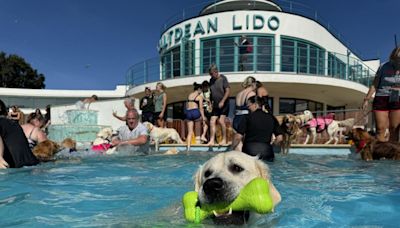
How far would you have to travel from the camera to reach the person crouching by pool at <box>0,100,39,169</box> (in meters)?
5.42

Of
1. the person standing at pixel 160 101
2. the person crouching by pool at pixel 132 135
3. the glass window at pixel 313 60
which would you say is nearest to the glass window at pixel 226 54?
Answer: the glass window at pixel 313 60

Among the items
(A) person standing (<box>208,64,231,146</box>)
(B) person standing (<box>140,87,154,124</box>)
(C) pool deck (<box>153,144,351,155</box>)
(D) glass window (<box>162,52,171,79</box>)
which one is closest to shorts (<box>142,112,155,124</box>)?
(B) person standing (<box>140,87,154,124</box>)

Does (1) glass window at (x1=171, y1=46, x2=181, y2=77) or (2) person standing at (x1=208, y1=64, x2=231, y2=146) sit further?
(1) glass window at (x1=171, y1=46, x2=181, y2=77)

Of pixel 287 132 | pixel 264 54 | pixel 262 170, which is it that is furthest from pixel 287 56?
pixel 262 170

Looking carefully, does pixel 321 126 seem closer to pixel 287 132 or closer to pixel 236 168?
pixel 287 132

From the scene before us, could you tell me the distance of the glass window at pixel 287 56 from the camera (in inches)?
769

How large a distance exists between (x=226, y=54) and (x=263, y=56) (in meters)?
1.87

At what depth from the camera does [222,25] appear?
20.6 metres

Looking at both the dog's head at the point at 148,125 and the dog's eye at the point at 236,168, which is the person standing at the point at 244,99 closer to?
the dog's head at the point at 148,125

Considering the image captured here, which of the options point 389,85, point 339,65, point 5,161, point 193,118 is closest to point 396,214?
point 389,85

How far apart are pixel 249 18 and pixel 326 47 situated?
570 centimetres

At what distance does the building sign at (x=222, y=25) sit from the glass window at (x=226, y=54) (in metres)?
0.57

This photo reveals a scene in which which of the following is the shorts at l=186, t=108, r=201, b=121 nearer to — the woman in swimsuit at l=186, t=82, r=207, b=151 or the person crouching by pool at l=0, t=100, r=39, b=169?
the woman in swimsuit at l=186, t=82, r=207, b=151

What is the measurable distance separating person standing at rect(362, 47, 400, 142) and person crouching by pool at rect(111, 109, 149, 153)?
4.47 meters
